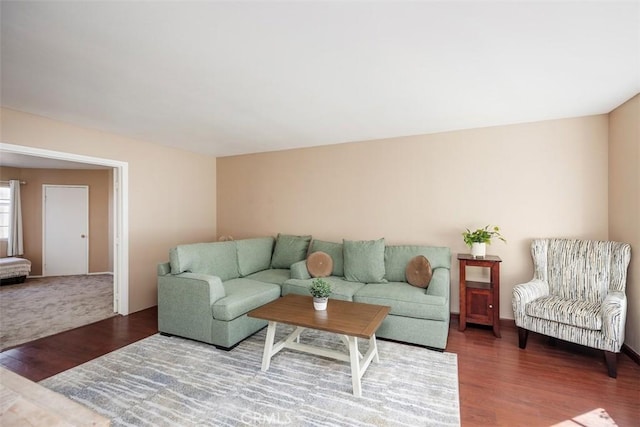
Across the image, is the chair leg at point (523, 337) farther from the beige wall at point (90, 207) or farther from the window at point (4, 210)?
the window at point (4, 210)

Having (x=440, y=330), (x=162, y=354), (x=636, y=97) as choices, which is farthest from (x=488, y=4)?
(x=162, y=354)

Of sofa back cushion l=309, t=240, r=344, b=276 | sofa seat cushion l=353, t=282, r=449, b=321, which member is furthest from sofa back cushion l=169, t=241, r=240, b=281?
sofa seat cushion l=353, t=282, r=449, b=321

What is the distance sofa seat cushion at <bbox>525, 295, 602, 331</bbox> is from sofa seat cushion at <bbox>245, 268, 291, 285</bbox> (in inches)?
106

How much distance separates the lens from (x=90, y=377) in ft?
7.74

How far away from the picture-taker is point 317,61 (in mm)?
2037

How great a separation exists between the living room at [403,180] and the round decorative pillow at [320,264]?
2.13ft

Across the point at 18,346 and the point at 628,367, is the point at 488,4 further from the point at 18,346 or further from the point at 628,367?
the point at 18,346

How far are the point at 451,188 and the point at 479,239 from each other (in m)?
0.76

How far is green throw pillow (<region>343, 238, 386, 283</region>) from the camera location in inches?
140

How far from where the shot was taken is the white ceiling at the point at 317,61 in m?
1.55

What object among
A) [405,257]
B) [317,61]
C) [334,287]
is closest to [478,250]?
[405,257]

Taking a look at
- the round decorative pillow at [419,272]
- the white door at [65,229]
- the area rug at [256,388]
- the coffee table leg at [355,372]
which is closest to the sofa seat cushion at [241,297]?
the area rug at [256,388]

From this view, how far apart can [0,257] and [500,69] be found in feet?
29.5

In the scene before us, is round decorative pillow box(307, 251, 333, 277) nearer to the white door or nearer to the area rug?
the area rug
